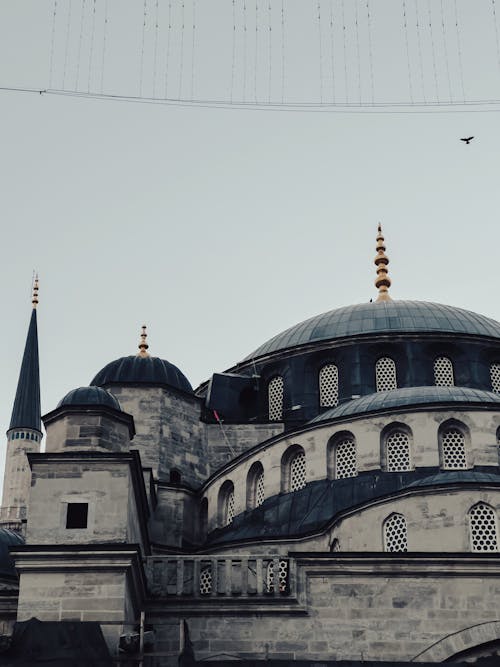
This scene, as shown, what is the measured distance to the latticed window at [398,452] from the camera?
92.1 feet

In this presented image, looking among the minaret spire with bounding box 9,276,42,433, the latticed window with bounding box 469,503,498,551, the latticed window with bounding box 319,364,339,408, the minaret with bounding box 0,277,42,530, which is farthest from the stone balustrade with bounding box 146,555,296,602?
the minaret spire with bounding box 9,276,42,433

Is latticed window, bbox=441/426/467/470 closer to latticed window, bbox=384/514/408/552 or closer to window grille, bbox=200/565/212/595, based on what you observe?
latticed window, bbox=384/514/408/552

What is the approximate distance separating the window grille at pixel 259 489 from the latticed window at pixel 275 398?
16.4 feet

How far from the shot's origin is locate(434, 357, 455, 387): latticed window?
1380 inches

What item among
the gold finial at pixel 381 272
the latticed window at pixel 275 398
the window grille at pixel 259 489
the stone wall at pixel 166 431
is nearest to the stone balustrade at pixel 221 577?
the window grille at pixel 259 489

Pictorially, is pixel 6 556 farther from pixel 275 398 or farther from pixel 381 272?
pixel 381 272

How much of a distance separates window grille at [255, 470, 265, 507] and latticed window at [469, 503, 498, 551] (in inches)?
251

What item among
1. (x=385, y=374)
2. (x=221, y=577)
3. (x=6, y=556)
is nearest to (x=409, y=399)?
→ (x=385, y=374)

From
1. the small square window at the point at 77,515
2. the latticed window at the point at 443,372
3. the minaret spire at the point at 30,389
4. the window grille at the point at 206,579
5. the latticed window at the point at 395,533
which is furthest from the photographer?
the minaret spire at the point at 30,389

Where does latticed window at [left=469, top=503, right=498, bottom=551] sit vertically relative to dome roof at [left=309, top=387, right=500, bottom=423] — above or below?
below

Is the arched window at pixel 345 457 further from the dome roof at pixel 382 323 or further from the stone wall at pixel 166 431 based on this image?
the dome roof at pixel 382 323

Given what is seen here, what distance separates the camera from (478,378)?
3503cm

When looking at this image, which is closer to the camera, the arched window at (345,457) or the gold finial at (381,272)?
the arched window at (345,457)

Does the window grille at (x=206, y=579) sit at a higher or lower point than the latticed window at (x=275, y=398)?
lower
